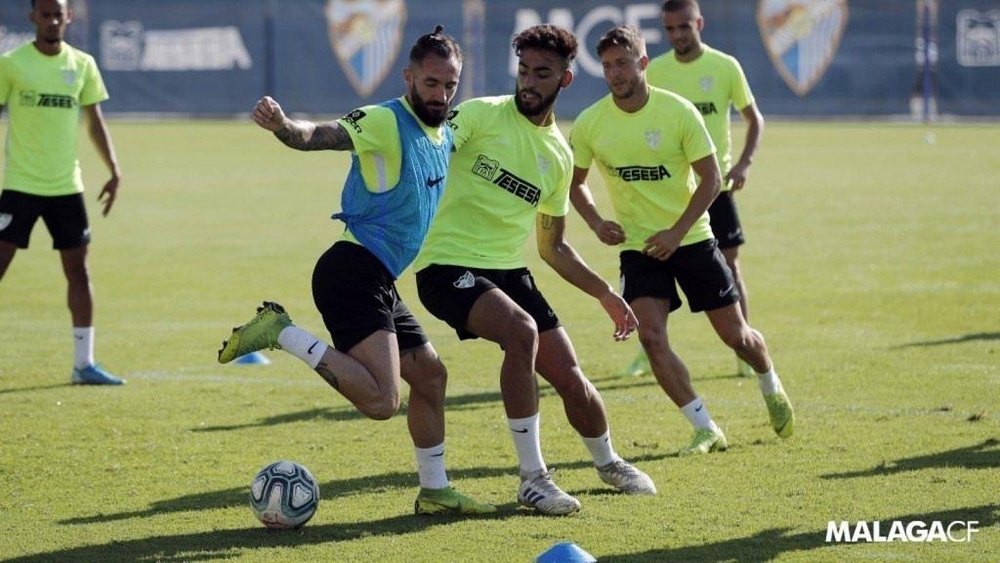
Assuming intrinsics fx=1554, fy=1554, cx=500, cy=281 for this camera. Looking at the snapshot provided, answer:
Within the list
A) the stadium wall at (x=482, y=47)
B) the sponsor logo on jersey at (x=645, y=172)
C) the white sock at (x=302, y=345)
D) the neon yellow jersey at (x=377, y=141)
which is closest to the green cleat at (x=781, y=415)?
the sponsor logo on jersey at (x=645, y=172)

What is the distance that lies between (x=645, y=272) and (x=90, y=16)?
115ft

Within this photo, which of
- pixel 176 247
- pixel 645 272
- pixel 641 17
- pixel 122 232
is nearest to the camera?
pixel 645 272

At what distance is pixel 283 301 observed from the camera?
50.4 feet

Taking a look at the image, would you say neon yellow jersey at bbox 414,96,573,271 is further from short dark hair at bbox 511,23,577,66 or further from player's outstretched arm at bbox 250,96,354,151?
player's outstretched arm at bbox 250,96,354,151

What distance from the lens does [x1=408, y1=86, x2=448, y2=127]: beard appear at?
727 cm

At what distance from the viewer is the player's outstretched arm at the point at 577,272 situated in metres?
7.94

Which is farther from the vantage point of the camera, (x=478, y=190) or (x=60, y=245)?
(x=60, y=245)

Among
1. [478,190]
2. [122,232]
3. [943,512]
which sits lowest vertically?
[122,232]

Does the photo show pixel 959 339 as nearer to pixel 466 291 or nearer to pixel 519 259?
pixel 519 259

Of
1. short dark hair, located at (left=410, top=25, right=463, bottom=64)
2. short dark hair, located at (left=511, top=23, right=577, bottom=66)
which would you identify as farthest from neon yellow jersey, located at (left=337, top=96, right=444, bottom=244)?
short dark hair, located at (left=511, top=23, right=577, bottom=66)

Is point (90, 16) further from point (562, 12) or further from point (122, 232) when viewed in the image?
point (122, 232)

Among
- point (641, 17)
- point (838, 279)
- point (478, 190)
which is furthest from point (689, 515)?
point (641, 17)

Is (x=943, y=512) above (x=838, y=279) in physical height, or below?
above

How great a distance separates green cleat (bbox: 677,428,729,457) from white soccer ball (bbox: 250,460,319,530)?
2.52 m
